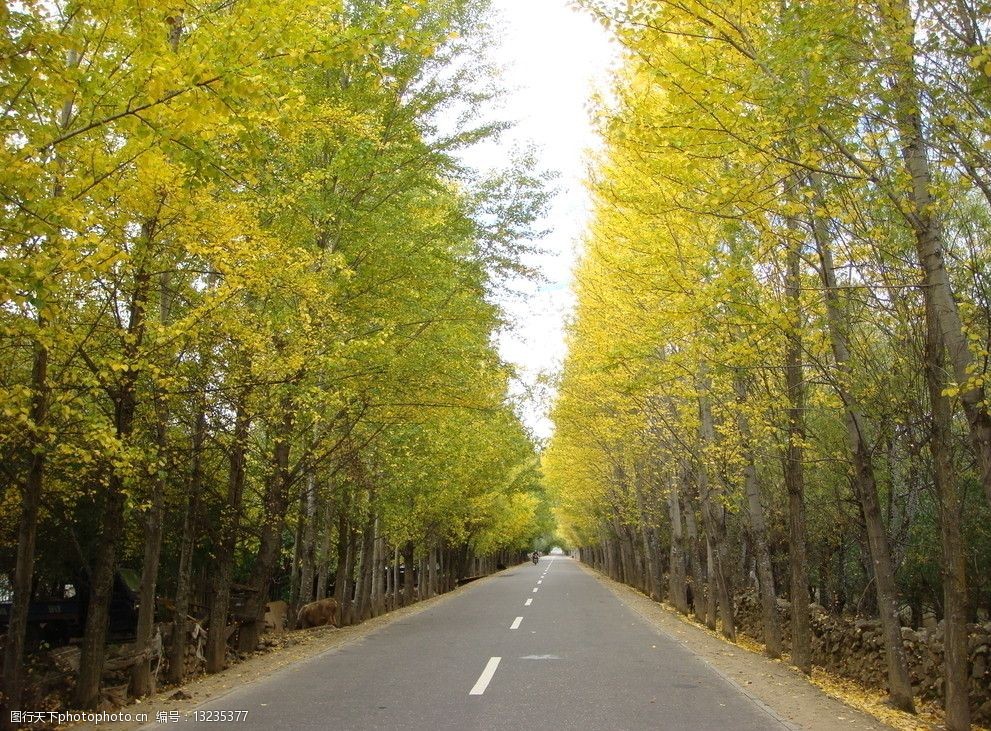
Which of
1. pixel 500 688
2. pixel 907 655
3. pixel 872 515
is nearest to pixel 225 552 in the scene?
pixel 500 688

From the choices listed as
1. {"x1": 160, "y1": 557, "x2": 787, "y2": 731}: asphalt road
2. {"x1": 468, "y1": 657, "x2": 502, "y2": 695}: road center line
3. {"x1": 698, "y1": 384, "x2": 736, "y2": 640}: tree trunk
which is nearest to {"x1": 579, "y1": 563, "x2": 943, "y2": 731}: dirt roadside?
{"x1": 160, "y1": 557, "x2": 787, "y2": 731}: asphalt road

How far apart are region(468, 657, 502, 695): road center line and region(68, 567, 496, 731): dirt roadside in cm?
314

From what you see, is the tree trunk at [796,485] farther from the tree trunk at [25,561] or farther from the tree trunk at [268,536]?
the tree trunk at [25,561]

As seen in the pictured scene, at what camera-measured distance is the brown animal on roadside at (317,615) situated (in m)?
19.1

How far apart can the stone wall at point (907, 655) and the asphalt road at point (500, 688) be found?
2691 mm

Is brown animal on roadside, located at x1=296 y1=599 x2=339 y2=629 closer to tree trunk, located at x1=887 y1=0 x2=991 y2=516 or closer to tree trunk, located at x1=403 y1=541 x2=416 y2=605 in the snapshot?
tree trunk, located at x1=403 y1=541 x2=416 y2=605

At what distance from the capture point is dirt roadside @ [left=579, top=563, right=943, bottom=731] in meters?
7.62

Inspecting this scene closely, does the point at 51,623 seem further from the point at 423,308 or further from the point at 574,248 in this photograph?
the point at 574,248

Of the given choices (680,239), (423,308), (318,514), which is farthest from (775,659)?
(318,514)

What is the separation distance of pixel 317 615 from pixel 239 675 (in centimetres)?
880

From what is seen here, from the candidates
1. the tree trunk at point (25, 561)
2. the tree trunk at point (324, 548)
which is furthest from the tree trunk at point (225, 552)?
the tree trunk at point (324, 548)

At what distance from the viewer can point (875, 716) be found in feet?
26.7

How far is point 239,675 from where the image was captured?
430 inches

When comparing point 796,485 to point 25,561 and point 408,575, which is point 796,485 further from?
point 408,575
